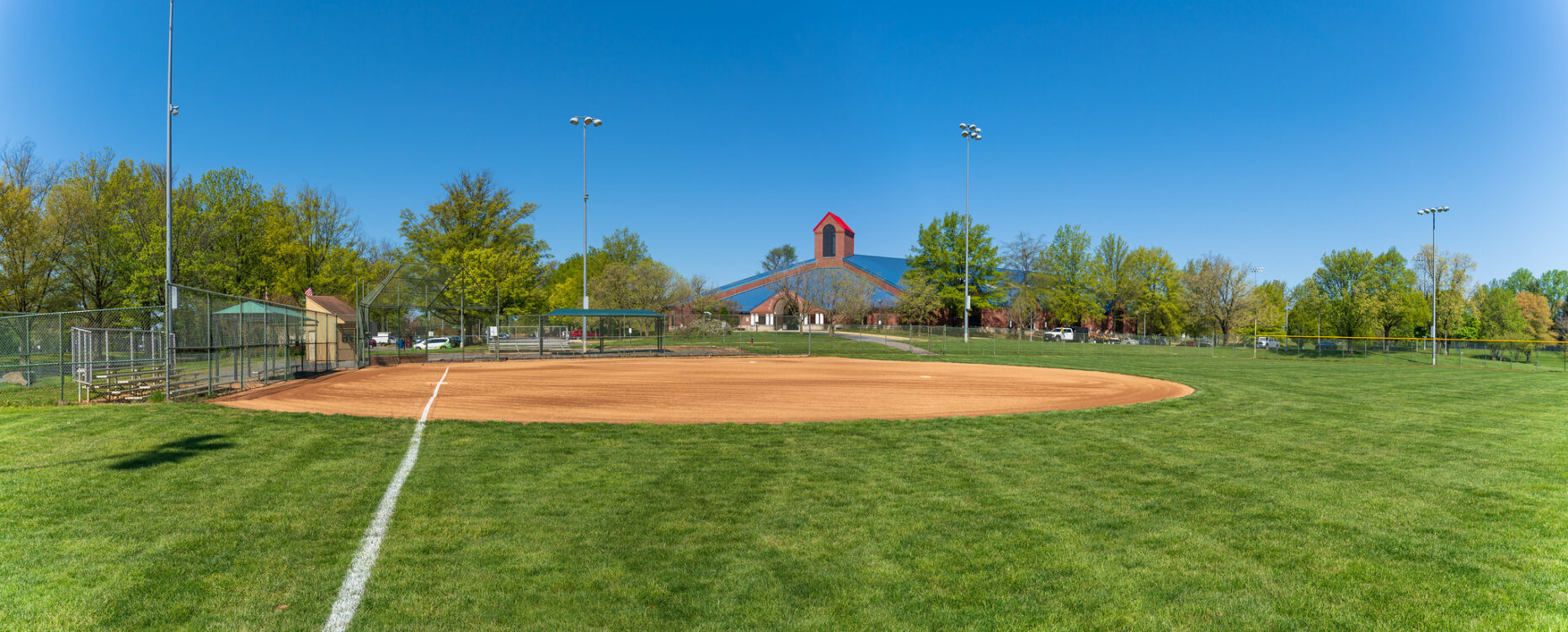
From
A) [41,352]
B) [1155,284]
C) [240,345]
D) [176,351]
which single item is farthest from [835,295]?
[176,351]

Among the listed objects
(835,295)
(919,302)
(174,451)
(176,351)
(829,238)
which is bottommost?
(174,451)

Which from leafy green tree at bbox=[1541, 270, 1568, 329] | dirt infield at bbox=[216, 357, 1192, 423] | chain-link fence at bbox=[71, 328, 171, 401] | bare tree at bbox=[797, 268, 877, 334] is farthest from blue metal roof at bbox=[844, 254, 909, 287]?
leafy green tree at bbox=[1541, 270, 1568, 329]

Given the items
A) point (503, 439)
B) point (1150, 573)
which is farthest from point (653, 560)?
point (503, 439)

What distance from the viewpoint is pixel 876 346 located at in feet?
148

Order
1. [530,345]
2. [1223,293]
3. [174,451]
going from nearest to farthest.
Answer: [174,451] → [530,345] → [1223,293]

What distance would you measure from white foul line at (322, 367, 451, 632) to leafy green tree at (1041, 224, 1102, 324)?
249 feet

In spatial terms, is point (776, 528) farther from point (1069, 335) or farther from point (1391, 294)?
point (1391, 294)

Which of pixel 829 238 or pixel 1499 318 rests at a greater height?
pixel 829 238

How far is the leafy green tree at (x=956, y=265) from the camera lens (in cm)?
7025

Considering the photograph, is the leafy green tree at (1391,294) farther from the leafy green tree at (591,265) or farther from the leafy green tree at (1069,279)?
the leafy green tree at (591,265)

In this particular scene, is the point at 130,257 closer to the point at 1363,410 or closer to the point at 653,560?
the point at 653,560

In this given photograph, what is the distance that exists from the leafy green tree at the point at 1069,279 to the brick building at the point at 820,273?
14.8 ft

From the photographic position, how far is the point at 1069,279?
3039 inches

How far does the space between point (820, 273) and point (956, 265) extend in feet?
43.9
